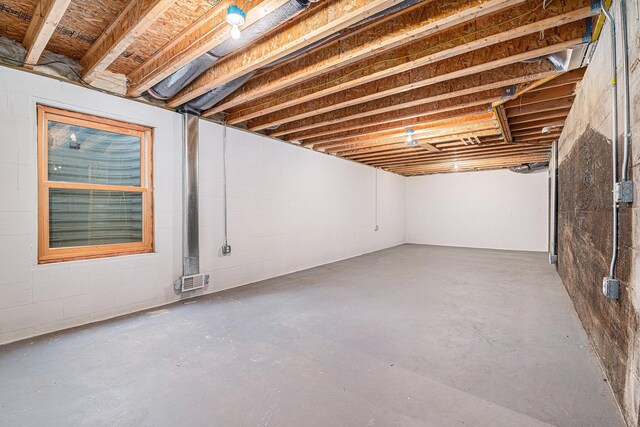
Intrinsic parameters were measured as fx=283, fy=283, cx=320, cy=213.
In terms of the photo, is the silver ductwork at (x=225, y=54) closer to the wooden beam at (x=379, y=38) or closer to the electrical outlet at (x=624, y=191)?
the wooden beam at (x=379, y=38)

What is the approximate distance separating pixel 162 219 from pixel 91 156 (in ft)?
2.92

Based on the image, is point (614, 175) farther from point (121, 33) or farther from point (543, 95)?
point (121, 33)

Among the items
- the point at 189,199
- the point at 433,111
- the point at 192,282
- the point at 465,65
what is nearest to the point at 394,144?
the point at 433,111

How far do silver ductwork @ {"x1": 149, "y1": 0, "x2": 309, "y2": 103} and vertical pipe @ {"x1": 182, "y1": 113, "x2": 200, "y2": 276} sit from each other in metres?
0.45

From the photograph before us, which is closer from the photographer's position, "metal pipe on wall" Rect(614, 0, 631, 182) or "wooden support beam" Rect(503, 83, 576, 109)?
"metal pipe on wall" Rect(614, 0, 631, 182)

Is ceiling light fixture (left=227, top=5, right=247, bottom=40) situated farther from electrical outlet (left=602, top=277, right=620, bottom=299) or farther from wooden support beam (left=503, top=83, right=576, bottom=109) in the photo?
wooden support beam (left=503, top=83, right=576, bottom=109)

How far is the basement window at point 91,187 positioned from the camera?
2.52 m

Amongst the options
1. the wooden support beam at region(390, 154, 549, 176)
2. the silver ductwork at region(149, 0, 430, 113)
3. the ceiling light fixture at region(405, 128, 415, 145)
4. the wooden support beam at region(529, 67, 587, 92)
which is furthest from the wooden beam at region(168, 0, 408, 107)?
the wooden support beam at region(390, 154, 549, 176)

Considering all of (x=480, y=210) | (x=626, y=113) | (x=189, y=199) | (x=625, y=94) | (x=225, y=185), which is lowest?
(x=480, y=210)

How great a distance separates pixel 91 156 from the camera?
279 cm

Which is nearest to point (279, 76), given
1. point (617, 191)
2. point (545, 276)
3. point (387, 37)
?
point (387, 37)

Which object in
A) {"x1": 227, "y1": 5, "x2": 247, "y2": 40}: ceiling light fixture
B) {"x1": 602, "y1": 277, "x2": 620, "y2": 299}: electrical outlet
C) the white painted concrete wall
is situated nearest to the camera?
{"x1": 602, "y1": 277, "x2": 620, "y2": 299}: electrical outlet

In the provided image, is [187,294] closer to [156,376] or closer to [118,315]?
[118,315]

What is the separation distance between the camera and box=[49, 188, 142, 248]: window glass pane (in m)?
2.59
